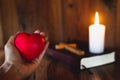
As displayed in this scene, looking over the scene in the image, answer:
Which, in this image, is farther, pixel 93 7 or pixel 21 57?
pixel 93 7

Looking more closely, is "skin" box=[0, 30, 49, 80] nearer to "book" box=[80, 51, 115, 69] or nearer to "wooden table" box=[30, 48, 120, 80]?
"wooden table" box=[30, 48, 120, 80]

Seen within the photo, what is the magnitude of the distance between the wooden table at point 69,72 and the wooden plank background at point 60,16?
22cm

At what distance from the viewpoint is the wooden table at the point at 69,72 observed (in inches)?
38.9

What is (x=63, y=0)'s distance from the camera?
1.27 meters

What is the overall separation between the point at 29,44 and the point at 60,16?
399 millimetres

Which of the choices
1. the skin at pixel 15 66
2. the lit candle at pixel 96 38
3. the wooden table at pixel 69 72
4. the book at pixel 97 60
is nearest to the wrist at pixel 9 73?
the skin at pixel 15 66

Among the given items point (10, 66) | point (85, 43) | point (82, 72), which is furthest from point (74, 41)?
point (10, 66)

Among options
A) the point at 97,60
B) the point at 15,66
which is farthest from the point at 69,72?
the point at 15,66

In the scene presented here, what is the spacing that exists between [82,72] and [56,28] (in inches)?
13.8

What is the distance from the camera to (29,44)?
0.94 metres

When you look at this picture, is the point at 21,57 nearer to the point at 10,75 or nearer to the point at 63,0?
the point at 10,75

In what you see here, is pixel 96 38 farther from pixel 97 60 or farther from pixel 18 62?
pixel 18 62

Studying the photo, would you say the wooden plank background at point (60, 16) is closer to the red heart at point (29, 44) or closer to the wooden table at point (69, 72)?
the wooden table at point (69, 72)

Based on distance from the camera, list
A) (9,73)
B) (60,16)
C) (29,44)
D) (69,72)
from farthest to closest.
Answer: (60,16)
(69,72)
(29,44)
(9,73)
